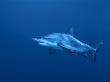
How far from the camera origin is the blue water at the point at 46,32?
9516 mm

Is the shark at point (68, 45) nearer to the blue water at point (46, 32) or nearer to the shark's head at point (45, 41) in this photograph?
the shark's head at point (45, 41)

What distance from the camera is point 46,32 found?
947 centimetres

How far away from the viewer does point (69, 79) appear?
10148 mm

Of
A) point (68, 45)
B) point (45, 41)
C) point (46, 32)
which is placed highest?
point (46, 32)

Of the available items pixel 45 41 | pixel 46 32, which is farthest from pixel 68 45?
pixel 46 32

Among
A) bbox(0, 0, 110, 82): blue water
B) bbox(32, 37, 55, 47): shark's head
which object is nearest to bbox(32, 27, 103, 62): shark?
bbox(32, 37, 55, 47): shark's head

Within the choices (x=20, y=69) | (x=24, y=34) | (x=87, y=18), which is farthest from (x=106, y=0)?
(x=20, y=69)

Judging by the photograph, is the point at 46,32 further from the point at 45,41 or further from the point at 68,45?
the point at 68,45

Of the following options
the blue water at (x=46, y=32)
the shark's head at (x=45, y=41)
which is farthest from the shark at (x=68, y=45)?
the blue water at (x=46, y=32)

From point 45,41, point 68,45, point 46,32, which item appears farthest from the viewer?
point 46,32

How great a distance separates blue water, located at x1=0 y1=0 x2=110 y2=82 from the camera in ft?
31.2

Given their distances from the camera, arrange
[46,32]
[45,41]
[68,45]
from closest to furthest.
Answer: [68,45], [45,41], [46,32]

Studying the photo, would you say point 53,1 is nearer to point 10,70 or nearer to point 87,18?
point 87,18

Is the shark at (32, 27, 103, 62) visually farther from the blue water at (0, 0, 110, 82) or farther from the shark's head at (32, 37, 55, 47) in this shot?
the blue water at (0, 0, 110, 82)
